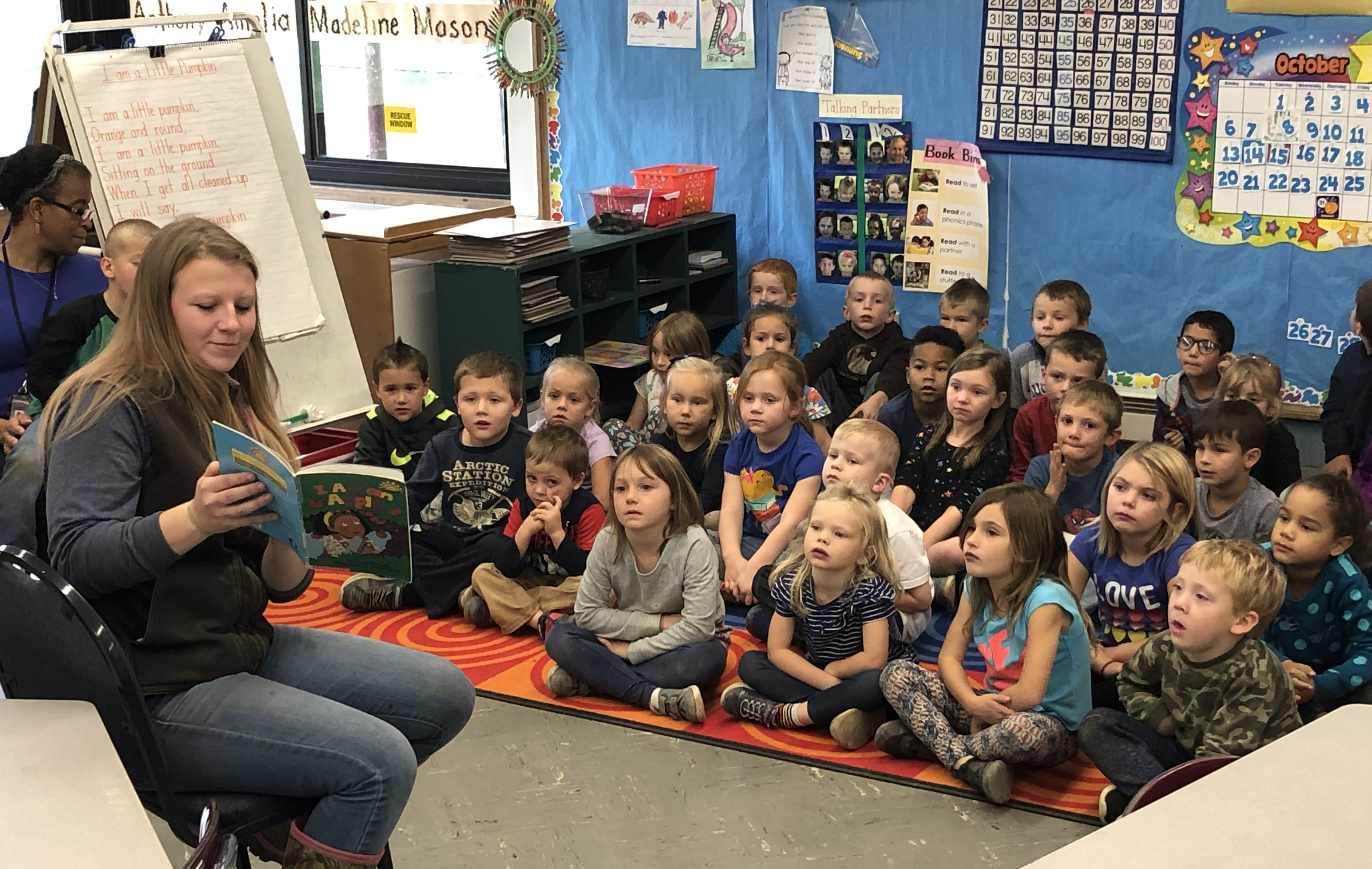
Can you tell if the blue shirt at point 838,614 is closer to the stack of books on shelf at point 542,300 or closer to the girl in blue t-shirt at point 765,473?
the girl in blue t-shirt at point 765,473

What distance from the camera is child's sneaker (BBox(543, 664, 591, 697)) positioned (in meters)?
3.45

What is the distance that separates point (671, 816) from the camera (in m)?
2.89

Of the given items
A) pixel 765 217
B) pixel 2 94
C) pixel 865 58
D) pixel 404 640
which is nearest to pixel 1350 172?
pixel 865 58

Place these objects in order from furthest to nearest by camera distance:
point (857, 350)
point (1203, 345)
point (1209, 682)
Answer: point (857, 350), point (1203, 345), point (1209, 682)

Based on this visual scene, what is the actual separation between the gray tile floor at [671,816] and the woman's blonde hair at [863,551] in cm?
39

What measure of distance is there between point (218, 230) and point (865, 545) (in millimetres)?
1612

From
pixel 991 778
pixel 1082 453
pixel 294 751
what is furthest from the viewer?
pixel 1082 453

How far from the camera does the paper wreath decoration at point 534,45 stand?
621cm

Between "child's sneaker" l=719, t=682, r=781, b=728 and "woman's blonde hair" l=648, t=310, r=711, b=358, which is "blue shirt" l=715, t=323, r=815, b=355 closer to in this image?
"woman's blonde hair" l=648, t=310, r=711, b=358

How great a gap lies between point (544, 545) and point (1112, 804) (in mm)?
1719

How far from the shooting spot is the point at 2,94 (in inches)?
245

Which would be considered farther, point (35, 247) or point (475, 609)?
point (475, 609)

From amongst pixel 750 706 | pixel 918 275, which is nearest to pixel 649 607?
pixel 750 706

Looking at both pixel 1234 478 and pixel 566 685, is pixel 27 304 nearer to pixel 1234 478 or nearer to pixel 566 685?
pixel 566 685
